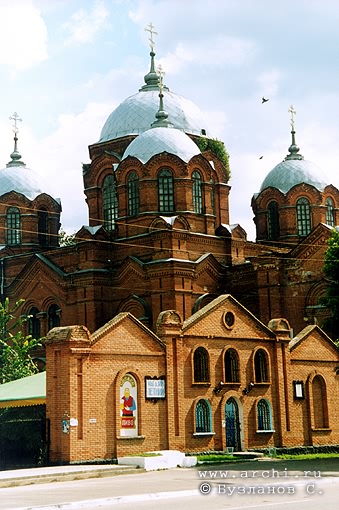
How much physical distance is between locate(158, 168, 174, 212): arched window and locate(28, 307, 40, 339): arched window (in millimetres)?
8739

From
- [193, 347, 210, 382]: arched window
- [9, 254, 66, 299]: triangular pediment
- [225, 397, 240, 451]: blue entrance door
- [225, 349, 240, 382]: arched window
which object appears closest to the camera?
[193, 347, 210, 382]: arched window

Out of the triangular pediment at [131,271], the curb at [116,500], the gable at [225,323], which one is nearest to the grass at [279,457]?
the gable at [225,323]

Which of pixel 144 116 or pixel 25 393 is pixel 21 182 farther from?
pixel 25 393

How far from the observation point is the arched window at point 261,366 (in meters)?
32.2

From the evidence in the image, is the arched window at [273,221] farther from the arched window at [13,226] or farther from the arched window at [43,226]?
the arched window at [13,226]

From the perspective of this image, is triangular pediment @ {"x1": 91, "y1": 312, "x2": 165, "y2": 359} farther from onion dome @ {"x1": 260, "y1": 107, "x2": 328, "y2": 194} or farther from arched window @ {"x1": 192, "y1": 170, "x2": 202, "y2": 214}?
onion dome @ {"x1": 260, "y1": 107, "x2": 328, "y2": 194}

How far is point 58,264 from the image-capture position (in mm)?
44156

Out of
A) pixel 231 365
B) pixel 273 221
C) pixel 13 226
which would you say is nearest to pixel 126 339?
pixel 231 365

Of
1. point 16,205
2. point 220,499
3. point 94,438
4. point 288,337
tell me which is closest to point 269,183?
point 16,205

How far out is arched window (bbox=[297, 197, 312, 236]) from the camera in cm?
4794

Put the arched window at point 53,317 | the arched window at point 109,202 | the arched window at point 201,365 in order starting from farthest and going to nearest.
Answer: the arched window at point 109,202 → the arched window at point 53,317 → the arched window at point 201,365

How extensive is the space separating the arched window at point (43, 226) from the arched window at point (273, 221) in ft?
39.9

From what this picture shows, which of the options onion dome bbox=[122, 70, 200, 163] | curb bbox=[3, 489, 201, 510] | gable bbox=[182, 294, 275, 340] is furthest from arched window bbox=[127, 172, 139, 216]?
curb bbox=[3, 489, 201, 510]

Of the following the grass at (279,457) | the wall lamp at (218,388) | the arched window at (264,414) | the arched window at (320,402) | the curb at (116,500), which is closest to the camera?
the curb at (116,500)
